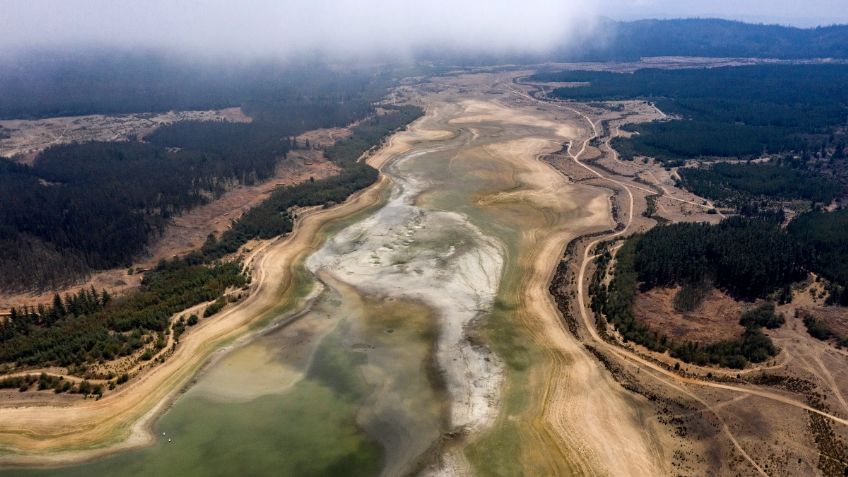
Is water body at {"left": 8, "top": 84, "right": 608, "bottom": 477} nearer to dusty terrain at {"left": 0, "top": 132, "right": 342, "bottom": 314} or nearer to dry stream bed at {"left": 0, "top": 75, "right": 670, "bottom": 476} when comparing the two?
dry stream bed at {"left": 0, "top": 75, "right": 670, "bottom": 476}

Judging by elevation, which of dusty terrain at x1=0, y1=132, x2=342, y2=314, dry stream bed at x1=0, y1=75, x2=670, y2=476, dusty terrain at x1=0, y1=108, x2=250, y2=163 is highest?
dusty terrain at x1=0, y1=108, x2=250, y2=163

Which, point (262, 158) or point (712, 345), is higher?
point (262, 158)

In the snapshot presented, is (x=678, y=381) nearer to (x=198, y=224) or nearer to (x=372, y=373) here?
(x=372, y=373)

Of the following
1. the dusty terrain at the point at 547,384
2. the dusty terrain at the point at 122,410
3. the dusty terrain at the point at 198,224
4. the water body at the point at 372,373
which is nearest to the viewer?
the dusty terrain at the point at 547,384

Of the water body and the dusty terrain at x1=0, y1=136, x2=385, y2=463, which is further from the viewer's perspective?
the dusty terrain at x1=0, y1=136, x2=385, y2=463

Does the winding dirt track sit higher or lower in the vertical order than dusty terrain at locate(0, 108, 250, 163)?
lower

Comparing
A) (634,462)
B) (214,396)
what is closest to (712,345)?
(634,462)

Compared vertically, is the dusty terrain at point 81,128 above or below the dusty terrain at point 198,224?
above

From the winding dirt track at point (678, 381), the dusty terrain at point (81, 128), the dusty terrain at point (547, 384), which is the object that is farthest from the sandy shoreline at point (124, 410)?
the dusty terrain at point (81, 128)

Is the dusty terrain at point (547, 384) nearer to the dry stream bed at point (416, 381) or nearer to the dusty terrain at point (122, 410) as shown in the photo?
the dusty terrain at point (122, 410)

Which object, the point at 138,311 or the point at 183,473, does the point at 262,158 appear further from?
the point at 183,473

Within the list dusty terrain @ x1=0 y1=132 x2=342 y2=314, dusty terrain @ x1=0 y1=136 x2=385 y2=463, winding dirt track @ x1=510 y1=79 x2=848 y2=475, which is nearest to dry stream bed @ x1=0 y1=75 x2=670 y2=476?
dusty terrain @ x1=0 y1=136 x2=385 y2=463
